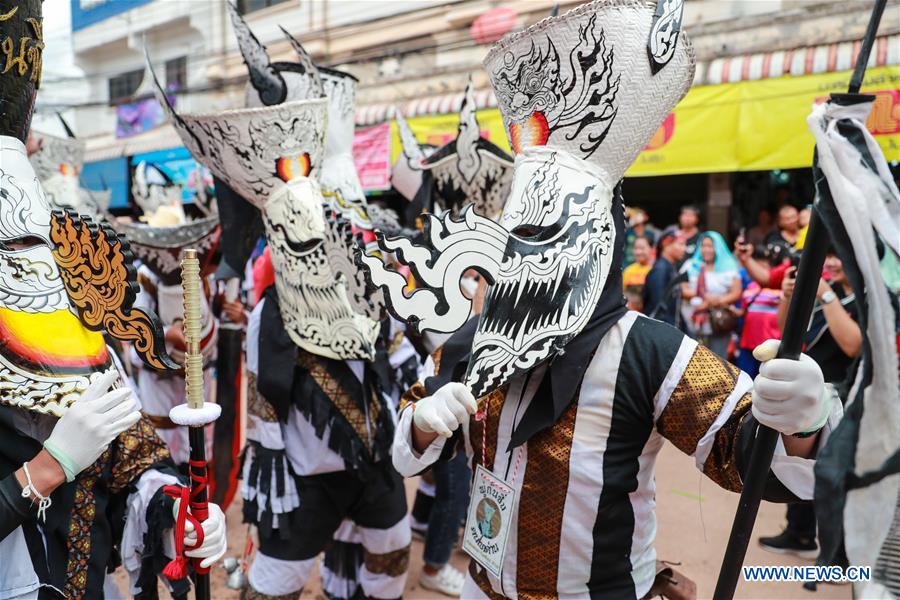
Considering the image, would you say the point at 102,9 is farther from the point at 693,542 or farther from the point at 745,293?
the point at 693,542

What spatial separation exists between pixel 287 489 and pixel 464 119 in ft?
6.33

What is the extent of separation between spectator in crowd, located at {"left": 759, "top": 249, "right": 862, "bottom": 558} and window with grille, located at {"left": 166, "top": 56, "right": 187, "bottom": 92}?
12.9m

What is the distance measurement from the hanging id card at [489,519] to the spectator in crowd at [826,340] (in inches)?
64.2

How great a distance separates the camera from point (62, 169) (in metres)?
4.45

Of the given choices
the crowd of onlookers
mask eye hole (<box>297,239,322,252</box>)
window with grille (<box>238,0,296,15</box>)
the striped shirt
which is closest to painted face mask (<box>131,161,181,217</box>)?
Result: mask eye hole (<box>297,239,322,252</box>)

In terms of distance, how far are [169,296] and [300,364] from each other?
145cm

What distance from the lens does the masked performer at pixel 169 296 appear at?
299cm

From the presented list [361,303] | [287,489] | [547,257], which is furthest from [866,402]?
[287,489]

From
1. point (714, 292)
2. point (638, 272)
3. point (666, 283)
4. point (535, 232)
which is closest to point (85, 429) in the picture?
point (535, 232)

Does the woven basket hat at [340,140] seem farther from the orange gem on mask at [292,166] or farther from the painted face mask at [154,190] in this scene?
the painted face mask at [154,190]

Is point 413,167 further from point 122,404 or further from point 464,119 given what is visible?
point 122,404

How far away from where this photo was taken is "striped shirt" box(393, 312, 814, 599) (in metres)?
1.36

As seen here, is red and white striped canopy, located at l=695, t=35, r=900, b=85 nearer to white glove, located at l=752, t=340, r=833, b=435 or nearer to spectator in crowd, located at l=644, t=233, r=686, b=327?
spectator in crowd, located at l=644, t=233, r=686, b=327

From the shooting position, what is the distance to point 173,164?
38.7 ft
